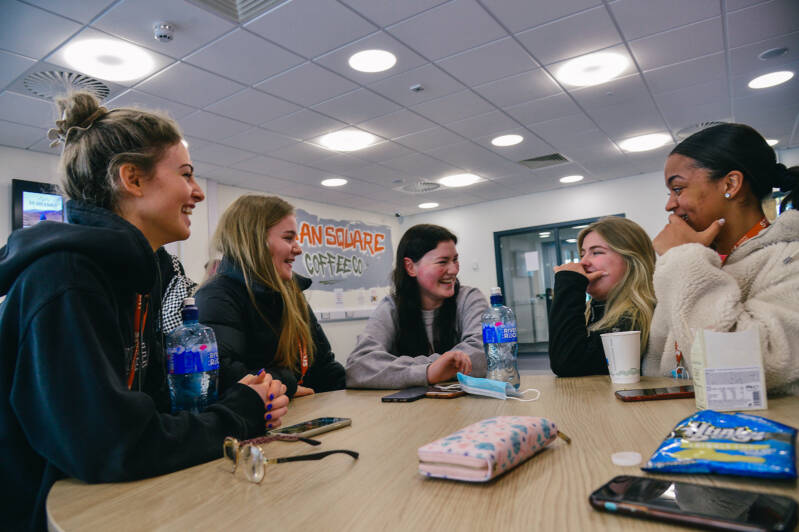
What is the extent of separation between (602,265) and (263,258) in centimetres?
129

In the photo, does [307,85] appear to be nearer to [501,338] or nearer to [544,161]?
[501,338]

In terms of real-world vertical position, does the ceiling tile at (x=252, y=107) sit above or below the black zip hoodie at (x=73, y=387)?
above

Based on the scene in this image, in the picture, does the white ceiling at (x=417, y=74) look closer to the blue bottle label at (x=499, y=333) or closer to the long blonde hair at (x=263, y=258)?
the long blonde hair at (x=263, y=258)

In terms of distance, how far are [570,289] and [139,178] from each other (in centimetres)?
136

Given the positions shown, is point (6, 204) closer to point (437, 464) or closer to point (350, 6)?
point (350, 6)

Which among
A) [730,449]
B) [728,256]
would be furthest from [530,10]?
[730,449]

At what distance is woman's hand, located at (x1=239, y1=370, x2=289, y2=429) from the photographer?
104cm

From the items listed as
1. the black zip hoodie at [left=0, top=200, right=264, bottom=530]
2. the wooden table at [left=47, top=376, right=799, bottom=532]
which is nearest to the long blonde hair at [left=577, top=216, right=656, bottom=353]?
the wooden table at [left=47, top=376, right=799, bottom=532]

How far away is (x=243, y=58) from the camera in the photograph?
10.9ft

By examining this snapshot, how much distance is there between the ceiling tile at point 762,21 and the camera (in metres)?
3.15

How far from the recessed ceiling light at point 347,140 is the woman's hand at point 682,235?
147 inches

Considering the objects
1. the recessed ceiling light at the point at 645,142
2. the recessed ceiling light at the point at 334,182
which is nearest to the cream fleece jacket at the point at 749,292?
the recessed ceiling light at the point at 645,142

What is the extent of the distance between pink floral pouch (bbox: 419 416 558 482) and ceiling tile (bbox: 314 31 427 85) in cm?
295

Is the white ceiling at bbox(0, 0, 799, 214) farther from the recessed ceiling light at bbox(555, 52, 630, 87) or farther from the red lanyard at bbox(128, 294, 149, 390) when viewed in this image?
the red lanyard at bbox(128, 294, 149, 390)
